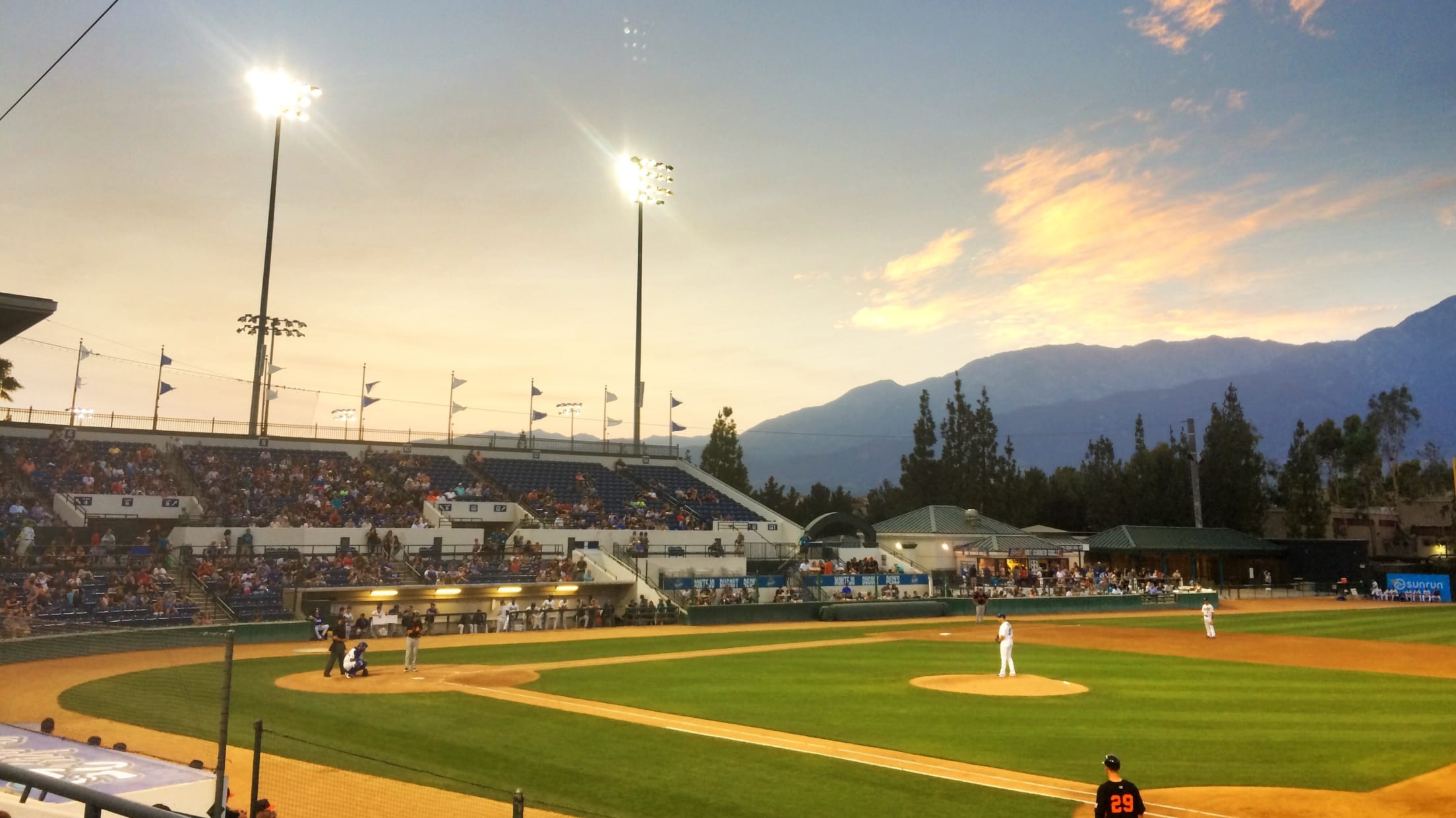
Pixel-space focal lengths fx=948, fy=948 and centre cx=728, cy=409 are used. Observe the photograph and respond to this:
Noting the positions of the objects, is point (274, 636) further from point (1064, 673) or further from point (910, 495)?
point (910, 495)

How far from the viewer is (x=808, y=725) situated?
1816 cm

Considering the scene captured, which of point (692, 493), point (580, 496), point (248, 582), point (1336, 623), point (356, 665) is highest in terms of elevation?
point (692, 493)

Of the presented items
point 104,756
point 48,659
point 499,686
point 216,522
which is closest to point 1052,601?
point 499,686

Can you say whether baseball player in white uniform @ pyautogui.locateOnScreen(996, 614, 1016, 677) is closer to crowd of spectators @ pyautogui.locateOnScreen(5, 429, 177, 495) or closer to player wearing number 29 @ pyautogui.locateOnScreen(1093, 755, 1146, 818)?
player wearing number 29 @ pyautogui.locateOnScreen(1093, 755, 1146, 818)

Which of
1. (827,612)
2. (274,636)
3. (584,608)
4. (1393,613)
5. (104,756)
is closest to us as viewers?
(104,756)

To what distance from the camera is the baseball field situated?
13.1 m

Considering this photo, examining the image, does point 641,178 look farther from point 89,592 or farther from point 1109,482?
point 1109,482

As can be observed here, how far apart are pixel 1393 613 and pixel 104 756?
2245 inches

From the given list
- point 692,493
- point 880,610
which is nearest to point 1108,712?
point 880,610

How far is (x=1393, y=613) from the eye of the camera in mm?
49062

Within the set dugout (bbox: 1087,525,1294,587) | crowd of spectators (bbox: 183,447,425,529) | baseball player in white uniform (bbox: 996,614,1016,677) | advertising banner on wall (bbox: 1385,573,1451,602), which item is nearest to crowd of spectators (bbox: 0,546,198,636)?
crowd of spectators (bbox: 183,447,425,529)

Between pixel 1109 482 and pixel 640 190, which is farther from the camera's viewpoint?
pixel 1109 482

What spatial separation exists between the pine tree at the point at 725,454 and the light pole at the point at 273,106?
52913 mm

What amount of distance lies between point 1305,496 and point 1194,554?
3467 cm
